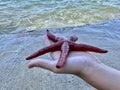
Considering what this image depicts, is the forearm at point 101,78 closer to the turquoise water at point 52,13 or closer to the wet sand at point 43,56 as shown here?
the wet sand at point 43,56

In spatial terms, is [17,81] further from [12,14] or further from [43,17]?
[12,14]

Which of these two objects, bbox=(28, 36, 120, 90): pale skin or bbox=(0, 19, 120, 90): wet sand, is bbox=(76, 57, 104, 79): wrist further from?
bbox=(0, 19, 120, 90): wet sand

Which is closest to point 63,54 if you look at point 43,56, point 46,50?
point 46,50

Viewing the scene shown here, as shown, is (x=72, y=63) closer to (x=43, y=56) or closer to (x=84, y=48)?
(x=84, y=48)

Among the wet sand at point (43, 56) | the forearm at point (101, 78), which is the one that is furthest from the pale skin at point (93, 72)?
the wet sand at point (43, 56)

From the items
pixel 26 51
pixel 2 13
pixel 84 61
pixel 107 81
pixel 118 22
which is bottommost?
pixel 2 13

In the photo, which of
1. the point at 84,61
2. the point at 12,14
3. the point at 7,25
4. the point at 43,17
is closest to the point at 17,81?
the point at 84,61
